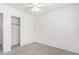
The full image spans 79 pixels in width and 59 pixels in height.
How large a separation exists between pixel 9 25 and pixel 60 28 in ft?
7.64

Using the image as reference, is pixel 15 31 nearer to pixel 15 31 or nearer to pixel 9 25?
pixel 15 31

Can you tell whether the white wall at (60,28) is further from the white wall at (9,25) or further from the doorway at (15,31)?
the doorway at (15,31)

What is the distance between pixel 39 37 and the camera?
4562mm

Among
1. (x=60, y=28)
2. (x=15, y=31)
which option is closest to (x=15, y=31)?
(x=15, y=31)

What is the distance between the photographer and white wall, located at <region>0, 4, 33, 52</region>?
2885 mm

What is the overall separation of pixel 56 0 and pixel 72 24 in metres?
2.37

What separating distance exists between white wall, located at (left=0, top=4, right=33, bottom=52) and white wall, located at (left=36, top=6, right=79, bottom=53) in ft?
1.96

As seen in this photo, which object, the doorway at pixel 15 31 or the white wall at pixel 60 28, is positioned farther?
the doorway at pixel 15 31

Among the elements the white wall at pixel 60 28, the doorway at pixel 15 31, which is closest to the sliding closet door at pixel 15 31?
the doorway at pixel 15 31

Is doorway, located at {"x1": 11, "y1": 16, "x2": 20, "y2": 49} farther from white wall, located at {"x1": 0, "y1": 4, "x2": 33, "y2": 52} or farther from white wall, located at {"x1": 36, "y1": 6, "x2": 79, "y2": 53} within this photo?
white wall, located at {"x1": 36, "y1": 6, "x2": 79, "y2": 53}

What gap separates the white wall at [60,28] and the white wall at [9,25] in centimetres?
60

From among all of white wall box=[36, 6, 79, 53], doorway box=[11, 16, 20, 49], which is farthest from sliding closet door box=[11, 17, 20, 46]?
white wall box=[36, 6, 79, 53]

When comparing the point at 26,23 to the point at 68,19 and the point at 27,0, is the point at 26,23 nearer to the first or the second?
the point at 68,19

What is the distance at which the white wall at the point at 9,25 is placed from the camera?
2.88 metres
